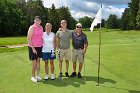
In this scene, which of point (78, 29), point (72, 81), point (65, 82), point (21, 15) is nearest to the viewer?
point (65, 82)

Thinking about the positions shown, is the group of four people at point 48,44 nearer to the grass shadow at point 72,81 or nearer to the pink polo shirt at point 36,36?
the pink polo shirt at point 36,36

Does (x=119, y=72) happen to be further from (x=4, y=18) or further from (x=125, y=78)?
(x=4, y=18)

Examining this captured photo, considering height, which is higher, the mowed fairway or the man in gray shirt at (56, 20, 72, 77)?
the man in gray shirt at (56, 20, 72, 77)

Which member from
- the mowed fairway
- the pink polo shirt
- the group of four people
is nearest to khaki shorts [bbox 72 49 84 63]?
the group of four people

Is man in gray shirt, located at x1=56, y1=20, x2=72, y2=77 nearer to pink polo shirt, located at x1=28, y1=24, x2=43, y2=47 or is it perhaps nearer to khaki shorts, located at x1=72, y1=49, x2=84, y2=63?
khaki shorts, located at x1=72, y1=49, x2=84, y2=63

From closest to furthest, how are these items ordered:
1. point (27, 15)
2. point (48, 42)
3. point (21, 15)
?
1. point (48, 42)
2. point (21, 15)
3. point (27, 15)

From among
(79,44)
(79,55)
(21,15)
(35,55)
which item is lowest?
(79,55)

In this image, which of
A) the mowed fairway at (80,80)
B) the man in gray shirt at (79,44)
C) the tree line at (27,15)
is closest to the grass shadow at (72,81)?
the mowed fairway at (80,80)

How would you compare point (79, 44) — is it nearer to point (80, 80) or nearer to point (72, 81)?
point (80, 80)

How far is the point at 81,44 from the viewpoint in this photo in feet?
37.5

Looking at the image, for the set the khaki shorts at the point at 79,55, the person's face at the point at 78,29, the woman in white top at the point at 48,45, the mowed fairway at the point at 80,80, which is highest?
the person's face at the point at 78,29

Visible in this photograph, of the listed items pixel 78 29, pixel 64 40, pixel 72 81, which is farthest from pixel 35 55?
pixel 78 29

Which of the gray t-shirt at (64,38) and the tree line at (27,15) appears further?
the tree line at (27,15)

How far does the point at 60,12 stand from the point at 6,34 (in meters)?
30.8
